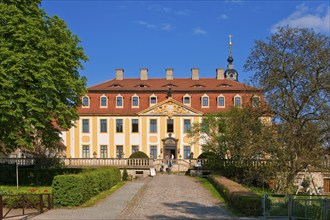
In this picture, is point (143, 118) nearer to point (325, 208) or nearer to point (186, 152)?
point (186, 152)

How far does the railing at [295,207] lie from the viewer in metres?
10.7

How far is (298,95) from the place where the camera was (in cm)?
2045

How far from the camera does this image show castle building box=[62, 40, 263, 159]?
1709 inches

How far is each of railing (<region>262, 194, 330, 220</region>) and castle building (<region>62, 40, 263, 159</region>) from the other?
29.8 metres

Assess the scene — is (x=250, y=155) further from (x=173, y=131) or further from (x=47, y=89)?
(x=173, y=131)

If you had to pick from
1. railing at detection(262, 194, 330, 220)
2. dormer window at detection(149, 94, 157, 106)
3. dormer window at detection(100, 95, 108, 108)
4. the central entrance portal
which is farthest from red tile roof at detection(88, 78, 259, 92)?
railing at detection(262, 194, 330, 220)

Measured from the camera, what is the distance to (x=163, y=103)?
4334cm

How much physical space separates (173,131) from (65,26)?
2285 centimetres

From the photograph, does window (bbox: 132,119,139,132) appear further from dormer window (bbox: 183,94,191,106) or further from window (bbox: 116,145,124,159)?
dormer window (bbox: 183,94,191,106)

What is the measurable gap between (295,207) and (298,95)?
32.0 feet

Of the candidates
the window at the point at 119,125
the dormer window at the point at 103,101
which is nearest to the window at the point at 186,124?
the window at the point at 119,125

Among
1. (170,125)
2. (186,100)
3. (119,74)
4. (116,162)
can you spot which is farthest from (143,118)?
(116,162)

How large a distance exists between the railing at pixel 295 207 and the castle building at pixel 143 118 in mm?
29763

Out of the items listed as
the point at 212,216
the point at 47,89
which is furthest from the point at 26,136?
the point at 212,216
